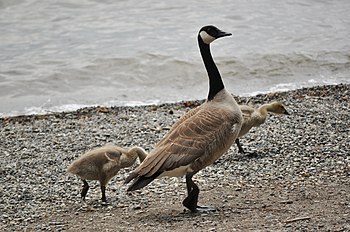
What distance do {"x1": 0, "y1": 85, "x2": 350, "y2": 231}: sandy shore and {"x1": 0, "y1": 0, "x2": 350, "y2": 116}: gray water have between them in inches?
127

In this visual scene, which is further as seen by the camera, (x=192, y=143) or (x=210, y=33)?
(x=210, y=33)

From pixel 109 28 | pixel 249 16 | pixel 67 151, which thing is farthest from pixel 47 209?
pixel 249 16

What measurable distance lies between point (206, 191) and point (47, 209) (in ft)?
5.74

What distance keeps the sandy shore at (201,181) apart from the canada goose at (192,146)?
44cm

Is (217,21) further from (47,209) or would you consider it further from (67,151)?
(47,209)

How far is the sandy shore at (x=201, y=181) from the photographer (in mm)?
6434

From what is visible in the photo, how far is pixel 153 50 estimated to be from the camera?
59.6 feet

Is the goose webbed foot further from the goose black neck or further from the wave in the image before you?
the wave

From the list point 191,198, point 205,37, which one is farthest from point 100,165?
point 205,37

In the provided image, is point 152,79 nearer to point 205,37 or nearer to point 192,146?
point 205,37

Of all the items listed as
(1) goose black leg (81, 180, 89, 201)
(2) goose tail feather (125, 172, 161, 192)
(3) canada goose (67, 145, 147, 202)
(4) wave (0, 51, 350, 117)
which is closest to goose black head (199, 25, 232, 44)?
(3) canada goose (67, 145, 147, 202)

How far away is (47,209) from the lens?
722 cm

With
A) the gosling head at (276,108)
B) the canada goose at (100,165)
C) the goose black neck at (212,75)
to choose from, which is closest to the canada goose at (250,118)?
the gosling head at (276,108)

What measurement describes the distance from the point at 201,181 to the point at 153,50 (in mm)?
10631
